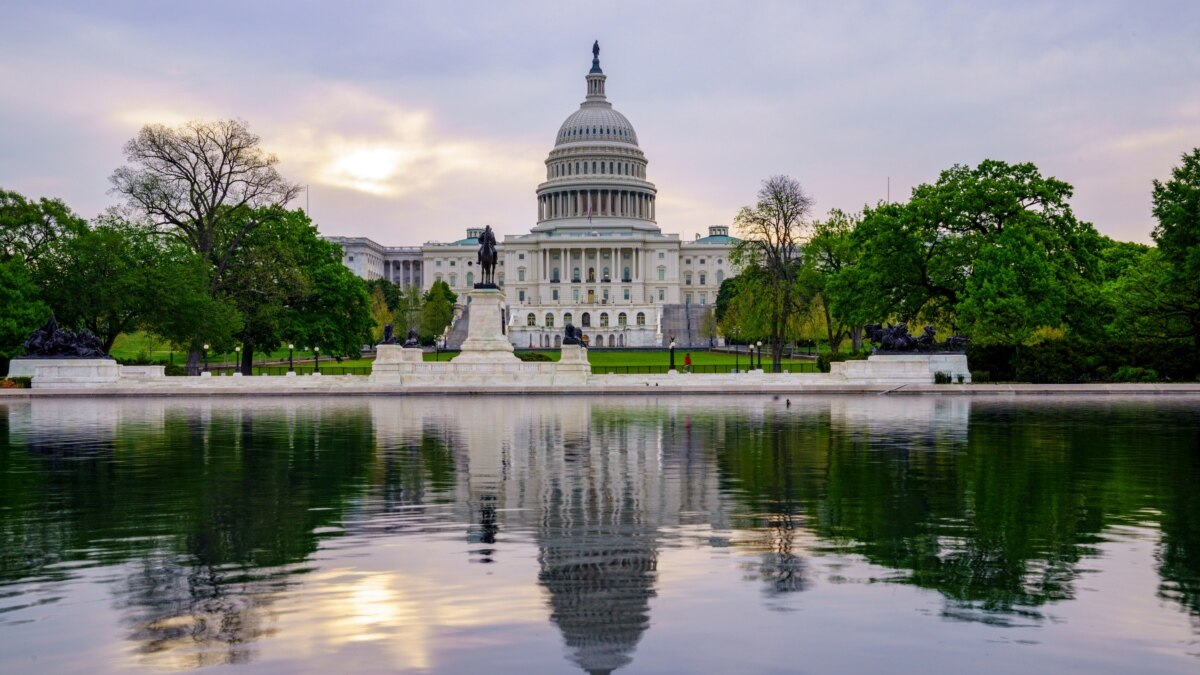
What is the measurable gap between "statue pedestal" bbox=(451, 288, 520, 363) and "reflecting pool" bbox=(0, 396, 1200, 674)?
2812 cm

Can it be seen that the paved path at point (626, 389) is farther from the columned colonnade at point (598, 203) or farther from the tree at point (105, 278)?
the columned colonnade at point (598, 203)

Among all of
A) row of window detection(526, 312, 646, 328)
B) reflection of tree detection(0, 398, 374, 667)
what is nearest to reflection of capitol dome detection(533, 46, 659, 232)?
row of window detection(526, 312, 646, 328)

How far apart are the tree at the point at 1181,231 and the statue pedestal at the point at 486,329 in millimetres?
27352

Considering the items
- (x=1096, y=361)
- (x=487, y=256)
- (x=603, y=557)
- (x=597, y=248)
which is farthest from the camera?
(x=597, y=248)

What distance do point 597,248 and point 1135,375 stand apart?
12823 cm

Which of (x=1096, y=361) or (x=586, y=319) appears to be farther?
(x=586, y=319)

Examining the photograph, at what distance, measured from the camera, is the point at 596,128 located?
580 ft

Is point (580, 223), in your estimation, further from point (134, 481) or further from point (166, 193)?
point (134, 481)

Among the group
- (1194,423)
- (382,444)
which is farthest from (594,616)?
(1194,423)

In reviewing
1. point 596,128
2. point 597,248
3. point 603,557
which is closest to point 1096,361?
point 603,557

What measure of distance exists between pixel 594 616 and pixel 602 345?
14228 centimetres

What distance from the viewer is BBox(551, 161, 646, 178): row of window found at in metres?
174

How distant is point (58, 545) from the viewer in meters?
10.3

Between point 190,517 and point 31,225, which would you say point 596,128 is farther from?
point 190,517
